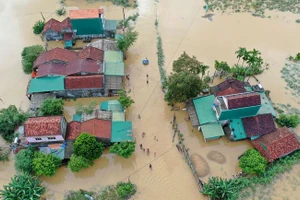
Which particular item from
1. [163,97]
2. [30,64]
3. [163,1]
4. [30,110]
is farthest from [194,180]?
[163,1]

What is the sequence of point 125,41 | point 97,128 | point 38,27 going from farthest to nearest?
point 38,27 < point 125,41 < point 97,128

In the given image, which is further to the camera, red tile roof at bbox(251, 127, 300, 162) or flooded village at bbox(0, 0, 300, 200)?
red tile roof at bbox(251, 127, 300, 162)

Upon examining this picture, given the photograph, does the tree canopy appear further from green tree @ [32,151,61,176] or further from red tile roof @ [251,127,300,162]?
red tile roof @ [251,127,300,162]

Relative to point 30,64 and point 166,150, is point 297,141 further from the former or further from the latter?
point 30,64

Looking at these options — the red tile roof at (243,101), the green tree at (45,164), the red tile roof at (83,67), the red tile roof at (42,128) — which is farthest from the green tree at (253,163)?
the red tile roof at (83,67)

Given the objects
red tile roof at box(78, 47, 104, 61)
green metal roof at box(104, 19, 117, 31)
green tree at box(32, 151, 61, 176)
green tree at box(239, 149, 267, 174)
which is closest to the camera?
green tree at box(32, 151, 61, 176)

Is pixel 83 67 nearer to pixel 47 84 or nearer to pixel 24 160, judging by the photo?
pixel 47 84

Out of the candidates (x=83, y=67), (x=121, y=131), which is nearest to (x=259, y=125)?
(x=121, y=131)

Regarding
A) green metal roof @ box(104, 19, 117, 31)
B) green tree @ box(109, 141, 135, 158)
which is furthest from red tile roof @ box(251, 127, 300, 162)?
green metal roof @ box(104, 19, 117, 31)
